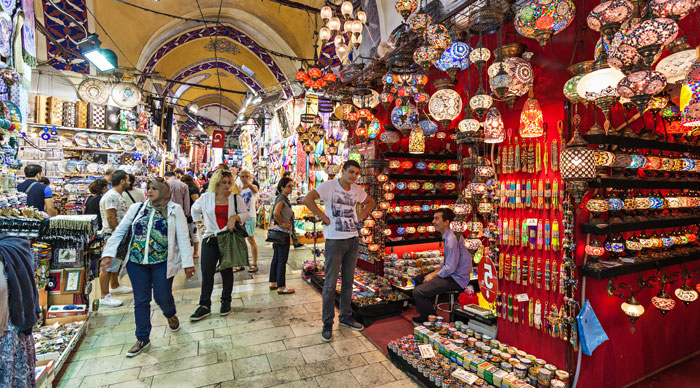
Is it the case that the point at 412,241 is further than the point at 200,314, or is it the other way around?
the point at 412,241

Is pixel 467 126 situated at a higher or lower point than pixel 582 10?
lower

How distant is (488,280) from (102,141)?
8.42m

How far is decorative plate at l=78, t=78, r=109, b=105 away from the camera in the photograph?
7148mm

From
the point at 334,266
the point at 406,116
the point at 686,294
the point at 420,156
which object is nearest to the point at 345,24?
the point at 406,116

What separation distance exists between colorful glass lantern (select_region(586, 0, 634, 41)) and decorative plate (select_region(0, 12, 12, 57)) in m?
3.70

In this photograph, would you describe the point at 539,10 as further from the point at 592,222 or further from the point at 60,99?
the point at 60,99

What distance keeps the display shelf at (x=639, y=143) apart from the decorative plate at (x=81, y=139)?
352 inches

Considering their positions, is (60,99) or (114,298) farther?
(60,99)

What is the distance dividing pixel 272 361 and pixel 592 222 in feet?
8.67

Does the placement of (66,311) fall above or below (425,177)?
below

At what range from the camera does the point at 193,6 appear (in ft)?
27.8

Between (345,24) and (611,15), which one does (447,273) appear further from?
(345,24)

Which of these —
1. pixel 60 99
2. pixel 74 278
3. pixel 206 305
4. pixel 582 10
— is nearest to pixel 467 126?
pixel 582 10

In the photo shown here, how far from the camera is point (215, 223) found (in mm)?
3531
